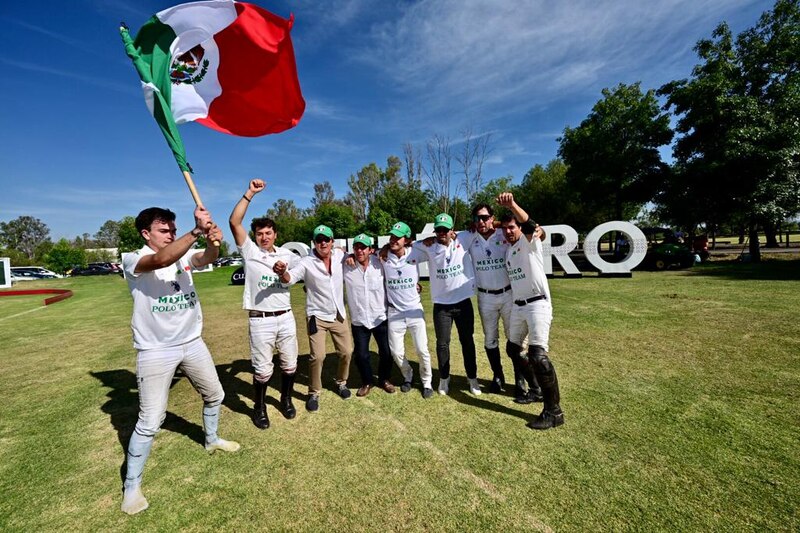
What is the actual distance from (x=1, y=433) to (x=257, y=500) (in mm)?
3910

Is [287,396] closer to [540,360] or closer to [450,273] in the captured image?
[450,273]

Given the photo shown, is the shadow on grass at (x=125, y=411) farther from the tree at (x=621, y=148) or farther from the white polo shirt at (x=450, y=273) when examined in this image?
the tree at (x=621, y=148)

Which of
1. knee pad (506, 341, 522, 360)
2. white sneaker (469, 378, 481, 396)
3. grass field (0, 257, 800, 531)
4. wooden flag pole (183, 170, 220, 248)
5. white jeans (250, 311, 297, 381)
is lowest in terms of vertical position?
grass field (0, 257, 800, 531)

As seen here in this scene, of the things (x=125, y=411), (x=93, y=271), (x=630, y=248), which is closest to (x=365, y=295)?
(x=125, y=411)

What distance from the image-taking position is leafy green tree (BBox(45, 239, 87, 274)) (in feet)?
173

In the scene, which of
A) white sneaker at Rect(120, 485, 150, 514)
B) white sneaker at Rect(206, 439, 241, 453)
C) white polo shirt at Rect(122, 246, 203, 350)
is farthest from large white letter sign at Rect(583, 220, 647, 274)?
white sneaker at Rect(120, 485, 150, 514)

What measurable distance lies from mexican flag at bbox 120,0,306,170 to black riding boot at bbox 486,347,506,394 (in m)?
4.00

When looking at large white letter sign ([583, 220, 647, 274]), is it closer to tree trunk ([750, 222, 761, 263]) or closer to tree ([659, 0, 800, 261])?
tree ([659, 0, 800, 261])

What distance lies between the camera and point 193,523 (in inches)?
108

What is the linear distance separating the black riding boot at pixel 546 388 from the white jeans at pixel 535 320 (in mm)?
96

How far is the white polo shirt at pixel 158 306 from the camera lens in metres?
3.04

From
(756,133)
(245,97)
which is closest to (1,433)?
(245,97)

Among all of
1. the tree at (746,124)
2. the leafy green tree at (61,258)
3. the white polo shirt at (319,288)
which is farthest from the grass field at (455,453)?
the leafy green tree at (61,258)

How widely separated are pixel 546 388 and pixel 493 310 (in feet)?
3.74
